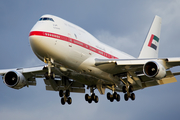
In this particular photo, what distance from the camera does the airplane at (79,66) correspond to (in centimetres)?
2916

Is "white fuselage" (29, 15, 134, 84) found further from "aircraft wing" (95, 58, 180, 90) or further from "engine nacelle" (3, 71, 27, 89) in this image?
"engine nacelle" (3, 71, 27, 89)

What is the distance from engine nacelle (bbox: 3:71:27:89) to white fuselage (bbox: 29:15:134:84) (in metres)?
7.80

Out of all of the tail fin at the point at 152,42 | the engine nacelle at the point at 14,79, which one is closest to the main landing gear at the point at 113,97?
the tail fin at the point at 152,42

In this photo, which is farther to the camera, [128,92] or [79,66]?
[128,92]

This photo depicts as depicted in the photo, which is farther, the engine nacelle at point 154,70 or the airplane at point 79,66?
the engine nacelle at point 154,70

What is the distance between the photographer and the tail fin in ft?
152

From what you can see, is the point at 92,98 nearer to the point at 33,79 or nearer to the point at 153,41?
the point at 33,79

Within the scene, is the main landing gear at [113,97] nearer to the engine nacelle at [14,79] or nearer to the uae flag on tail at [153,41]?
the engine nacelle at [14,79]

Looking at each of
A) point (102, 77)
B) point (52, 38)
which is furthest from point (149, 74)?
point (52, 38)

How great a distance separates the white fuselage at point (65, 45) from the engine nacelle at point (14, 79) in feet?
25.6

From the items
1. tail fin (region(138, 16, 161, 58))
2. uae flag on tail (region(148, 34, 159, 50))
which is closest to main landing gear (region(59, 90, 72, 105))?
tail fin (region(138, 16, 161, 58))

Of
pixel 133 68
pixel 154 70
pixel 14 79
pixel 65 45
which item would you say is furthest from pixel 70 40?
pixel 14 79

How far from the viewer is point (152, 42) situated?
1895 inches

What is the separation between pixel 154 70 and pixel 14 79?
15.7 m
